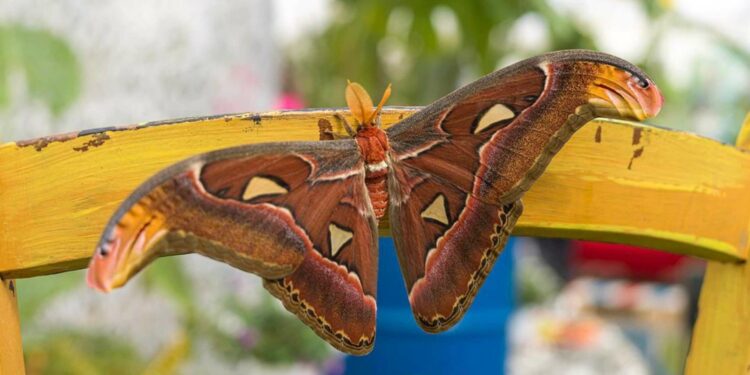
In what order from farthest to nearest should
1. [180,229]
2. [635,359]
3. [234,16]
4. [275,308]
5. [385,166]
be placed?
1. [635,359]
2. [234,16]
3. [275,308]
4. [385,166]
5. [180,229]

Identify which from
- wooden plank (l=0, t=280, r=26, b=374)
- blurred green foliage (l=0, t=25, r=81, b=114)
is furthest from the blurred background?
wooden plank (l=0, t=280, r=26, b=374)

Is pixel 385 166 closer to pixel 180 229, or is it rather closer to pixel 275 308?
pixel 180 229

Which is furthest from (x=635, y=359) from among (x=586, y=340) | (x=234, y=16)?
(x=234, y=16)

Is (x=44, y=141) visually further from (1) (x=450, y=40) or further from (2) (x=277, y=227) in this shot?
(1) (x=450, y=40)

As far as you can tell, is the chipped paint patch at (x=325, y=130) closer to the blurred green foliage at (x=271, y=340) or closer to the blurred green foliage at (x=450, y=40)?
the blurred green foliage at (x=271, y=340)

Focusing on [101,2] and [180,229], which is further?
[101,2]

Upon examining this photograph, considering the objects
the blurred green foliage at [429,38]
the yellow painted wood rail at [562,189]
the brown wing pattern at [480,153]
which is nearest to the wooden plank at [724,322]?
the yellow painted wood rail at [562,189]

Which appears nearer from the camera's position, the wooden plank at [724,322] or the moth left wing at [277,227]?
the moth left wing at [277,227]
